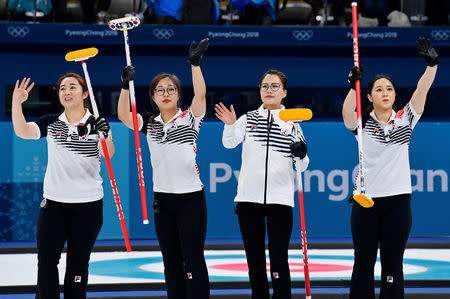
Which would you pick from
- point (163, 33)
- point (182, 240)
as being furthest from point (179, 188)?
point (163, 33)

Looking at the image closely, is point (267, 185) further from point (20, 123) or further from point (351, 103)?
point (20, 123)

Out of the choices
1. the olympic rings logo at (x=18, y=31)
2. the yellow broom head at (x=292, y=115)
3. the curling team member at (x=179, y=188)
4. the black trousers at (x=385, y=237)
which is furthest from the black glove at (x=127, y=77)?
the olympic rings logo at (x=18, y=31)

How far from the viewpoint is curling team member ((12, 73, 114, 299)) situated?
4.78 meters

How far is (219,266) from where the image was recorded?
690cm

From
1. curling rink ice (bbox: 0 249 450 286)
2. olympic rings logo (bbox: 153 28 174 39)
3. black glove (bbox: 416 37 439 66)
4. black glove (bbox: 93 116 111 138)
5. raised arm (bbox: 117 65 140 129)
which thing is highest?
olympic rings logo (bbox: 153 28 174 39)

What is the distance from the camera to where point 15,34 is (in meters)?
10.6

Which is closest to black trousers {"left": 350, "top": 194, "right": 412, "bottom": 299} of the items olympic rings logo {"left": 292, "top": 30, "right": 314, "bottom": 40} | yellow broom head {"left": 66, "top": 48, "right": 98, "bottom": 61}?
yellow broom head {"left": 66, "top": 48, "right": 98, "bottom": 61}

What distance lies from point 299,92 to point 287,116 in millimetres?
6680

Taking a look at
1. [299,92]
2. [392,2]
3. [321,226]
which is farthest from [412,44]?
[321,226]

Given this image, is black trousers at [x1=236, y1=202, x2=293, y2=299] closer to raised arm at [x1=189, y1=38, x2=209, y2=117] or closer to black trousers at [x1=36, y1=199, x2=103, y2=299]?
raised arm at [x1=189, y1=38, x2=209, y2=117]

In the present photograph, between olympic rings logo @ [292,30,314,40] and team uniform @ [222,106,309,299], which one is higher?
olympic rings logo @ [292,30,314,40]

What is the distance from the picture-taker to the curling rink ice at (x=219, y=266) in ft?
20.5

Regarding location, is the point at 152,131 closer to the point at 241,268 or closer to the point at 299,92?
the point at 241,268

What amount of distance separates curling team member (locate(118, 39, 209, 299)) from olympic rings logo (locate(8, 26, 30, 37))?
6.03 meters
